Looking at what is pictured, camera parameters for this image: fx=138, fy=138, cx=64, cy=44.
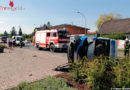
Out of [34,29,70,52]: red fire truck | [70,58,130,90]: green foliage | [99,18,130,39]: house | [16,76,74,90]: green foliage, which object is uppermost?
[99,18,130,39]: house

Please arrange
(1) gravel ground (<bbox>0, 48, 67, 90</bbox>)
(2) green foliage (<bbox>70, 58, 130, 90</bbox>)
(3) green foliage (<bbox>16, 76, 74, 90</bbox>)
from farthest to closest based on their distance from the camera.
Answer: (1) gravel ground (<bbox>0, 48, 67, 90</bbox>) < (3) green foliage (<bbox>16, 76, 74, 90</bbox>) < (2) green foliage (<bbox>70, 58, 130, 90</bbox>)

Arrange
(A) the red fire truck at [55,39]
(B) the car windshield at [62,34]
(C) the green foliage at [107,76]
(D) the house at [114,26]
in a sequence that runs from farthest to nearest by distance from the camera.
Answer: (D) the house at [114,26]
(B) the car windshield at [62,34]
(A) the red fire truck at [55,39]
(C) the green foliage at [107,76]

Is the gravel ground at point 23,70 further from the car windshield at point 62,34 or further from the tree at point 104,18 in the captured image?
the tree at point 104,18

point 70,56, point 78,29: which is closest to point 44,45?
point 70,56

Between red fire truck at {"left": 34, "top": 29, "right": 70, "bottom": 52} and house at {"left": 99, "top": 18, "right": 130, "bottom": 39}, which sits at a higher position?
house at {"left": 99, "top": 18, "right": 130, "bottom": 39}

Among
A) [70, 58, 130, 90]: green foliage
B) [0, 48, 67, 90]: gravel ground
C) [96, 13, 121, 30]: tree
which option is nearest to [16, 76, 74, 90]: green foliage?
[70, 58, 130, 90]: green foliage

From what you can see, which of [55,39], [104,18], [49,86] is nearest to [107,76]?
[49,86]

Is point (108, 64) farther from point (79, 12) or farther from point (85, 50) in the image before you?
point (79, 12)

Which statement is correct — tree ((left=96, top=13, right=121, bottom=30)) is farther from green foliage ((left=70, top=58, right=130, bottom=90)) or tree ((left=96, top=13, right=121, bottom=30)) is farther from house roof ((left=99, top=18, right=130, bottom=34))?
green foliage ((left=70, top=58, right=130, bottom=90))

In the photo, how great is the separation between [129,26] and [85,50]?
3438cm

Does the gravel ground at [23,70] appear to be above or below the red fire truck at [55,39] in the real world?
below

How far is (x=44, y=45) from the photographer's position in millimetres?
18953

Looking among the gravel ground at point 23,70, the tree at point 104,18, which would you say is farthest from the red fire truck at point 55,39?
the tree at point 104,18

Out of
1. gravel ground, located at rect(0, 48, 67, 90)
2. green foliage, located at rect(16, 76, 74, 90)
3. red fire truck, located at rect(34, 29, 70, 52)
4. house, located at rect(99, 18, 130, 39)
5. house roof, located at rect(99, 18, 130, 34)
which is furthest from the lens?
house roof, located at rect(99, 18, 130, 34)
